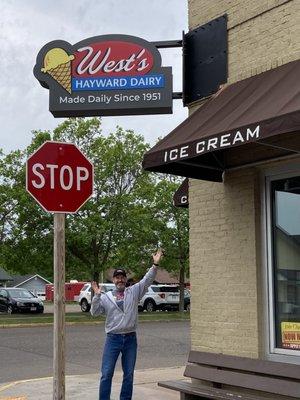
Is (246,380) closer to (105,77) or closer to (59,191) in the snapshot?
(59,191)

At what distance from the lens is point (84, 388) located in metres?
9.45

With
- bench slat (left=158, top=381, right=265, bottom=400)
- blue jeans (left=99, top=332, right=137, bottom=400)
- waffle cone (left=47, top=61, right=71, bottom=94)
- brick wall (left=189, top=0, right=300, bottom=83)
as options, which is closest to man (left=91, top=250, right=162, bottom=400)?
blue jeans (left=99, top=332, right=137, bottom=400)

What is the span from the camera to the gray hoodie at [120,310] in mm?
7520

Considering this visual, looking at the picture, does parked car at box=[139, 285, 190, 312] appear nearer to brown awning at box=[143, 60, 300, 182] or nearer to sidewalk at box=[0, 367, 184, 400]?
sidewalk at box=[0, 367, 184, 400]

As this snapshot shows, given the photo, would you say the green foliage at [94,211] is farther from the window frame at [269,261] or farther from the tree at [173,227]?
the window frame at [269,261]

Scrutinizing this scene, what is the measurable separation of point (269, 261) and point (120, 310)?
6.19 ft

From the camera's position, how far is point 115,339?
755cm

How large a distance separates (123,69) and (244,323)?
367 cm

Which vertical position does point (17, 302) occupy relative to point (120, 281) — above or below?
below

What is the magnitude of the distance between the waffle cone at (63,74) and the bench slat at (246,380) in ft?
13.3

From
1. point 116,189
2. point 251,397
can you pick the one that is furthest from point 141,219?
point 251,397

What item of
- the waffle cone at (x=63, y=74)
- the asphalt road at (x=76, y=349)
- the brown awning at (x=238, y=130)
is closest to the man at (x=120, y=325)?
the brown awning at (x=238, y=130)

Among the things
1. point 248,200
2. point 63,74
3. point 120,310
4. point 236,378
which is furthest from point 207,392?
point 63,74

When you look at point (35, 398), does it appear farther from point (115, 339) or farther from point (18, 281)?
point (18, 281)
